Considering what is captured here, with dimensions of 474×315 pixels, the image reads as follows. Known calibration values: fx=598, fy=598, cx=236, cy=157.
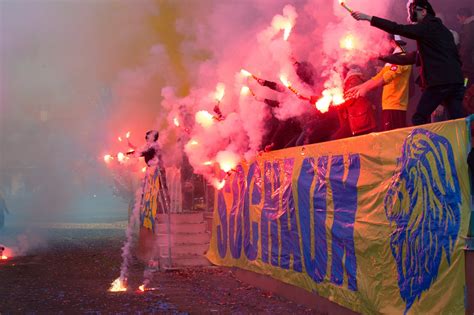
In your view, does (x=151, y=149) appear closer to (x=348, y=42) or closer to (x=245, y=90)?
(x=245, y=90)

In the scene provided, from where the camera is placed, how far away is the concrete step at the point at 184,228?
1275 centimetres

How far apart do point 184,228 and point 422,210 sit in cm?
805

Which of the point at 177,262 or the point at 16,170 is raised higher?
the point at 16,170

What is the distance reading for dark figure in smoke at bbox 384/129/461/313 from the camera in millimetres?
4969

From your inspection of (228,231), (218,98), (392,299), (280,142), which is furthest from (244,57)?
(392,299)

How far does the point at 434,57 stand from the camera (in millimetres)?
6031

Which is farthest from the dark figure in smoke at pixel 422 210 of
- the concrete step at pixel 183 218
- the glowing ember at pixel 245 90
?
the concrete step at pixel 183 218

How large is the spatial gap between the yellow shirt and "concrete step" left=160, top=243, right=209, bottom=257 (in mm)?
6125

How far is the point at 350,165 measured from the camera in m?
6.64

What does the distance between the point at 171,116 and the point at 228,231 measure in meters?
5.33

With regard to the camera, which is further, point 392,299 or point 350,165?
point 350,165

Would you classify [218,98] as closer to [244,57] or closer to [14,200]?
[244,57]

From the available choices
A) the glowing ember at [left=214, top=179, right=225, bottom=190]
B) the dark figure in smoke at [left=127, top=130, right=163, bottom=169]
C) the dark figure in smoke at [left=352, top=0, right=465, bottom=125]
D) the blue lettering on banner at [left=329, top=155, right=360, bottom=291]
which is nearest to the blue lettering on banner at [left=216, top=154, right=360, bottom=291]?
the blue lettering on banner at [left=329, top=155, right=360, bottom=291]

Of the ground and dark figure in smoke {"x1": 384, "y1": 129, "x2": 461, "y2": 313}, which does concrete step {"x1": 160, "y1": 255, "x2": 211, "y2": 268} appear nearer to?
the ground
